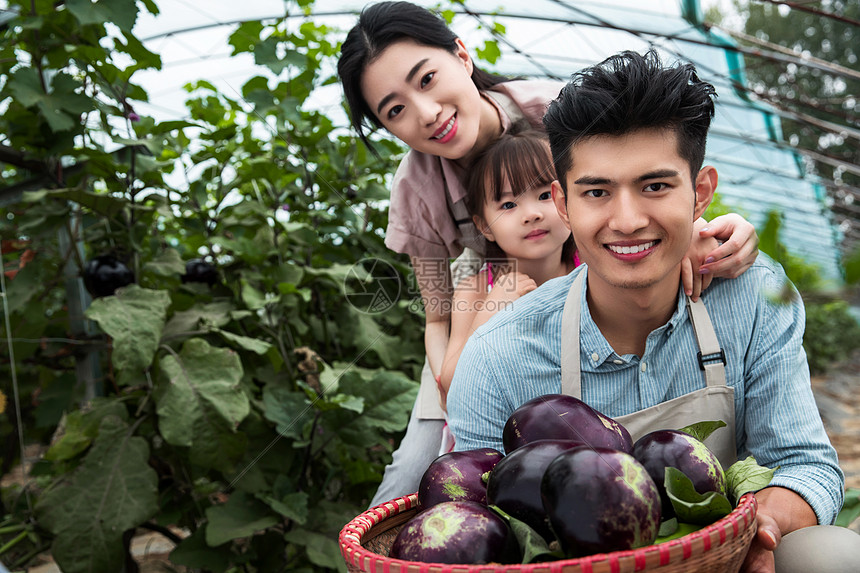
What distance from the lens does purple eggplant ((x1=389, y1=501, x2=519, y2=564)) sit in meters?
0.80

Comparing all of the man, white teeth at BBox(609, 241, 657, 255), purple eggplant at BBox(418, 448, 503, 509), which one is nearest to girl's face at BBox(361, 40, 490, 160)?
the man

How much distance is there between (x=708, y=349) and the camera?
1345mm

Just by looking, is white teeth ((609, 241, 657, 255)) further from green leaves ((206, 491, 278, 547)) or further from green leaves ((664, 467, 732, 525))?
green leaves ((206, 491, 278, 547))

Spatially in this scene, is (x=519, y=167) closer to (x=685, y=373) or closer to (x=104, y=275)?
(x=685, y=373)

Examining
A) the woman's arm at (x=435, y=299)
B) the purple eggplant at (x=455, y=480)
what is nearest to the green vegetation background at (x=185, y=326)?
the woman's arm at (x=435, y=299)

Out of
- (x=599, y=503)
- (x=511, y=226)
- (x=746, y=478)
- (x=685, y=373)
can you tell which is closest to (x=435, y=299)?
(x=511, y=226)

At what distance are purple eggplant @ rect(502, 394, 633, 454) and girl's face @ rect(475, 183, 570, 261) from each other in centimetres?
97

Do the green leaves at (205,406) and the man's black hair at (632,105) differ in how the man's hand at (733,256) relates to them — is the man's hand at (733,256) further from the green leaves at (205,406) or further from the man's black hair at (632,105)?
the green leaves at (205,406)

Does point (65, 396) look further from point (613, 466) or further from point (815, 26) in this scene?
point (815, 26)

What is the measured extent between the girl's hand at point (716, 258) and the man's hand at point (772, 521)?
16.3 inches

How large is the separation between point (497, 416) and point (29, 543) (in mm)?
1860

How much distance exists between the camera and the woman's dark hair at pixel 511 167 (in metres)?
1.95

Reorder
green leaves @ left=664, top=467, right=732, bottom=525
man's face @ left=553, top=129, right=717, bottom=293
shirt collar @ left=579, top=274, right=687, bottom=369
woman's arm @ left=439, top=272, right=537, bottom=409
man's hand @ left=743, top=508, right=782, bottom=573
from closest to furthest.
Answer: green leaves @ left=664, top=467, right=732, bottom=525
man's hand @ left=743, top=508, right=782, bottom=573
man's face @ left=553, top=129, right=717, bottom=293
shirt collar @ left=579, top=274, right=687, bottom=369
woman's arm @ left=439, top=272, right=537, bottom=409

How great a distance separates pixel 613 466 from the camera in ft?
2.65
